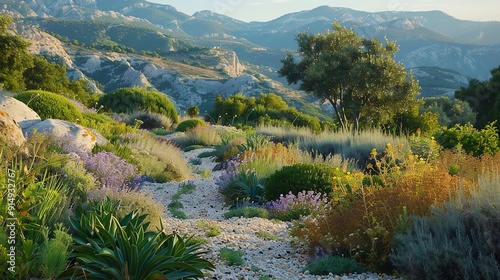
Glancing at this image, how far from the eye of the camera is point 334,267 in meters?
5.31

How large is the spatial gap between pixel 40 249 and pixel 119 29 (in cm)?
20601

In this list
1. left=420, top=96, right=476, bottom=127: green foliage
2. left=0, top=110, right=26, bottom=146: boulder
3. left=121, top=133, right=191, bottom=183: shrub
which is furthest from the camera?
left=420, top=96, right=476, bottom=127: green foliage

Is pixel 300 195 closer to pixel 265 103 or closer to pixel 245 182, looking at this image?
pixel 245 182

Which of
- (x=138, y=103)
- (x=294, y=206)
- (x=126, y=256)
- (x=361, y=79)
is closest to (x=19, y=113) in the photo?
(x=294, y=206)

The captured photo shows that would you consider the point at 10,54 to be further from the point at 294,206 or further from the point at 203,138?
the point at 294,206

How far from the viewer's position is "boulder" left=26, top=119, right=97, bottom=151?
34.3ft

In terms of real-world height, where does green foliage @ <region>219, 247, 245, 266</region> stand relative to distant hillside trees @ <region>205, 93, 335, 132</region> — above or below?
above

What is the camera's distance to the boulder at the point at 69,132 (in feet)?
34.3

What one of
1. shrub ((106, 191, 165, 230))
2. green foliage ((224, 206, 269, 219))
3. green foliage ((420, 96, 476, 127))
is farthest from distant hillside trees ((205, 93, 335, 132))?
shrub ((106, 191, 165, 230))

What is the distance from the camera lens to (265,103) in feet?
116

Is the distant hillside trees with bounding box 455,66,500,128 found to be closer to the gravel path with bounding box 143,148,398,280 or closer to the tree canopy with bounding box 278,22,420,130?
the tree canopy with bounding box 278,22,420,130

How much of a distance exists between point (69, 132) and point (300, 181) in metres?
5.25

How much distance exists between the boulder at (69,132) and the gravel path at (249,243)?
250 cm

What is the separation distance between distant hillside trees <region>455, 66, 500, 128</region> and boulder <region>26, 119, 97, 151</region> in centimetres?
2990
